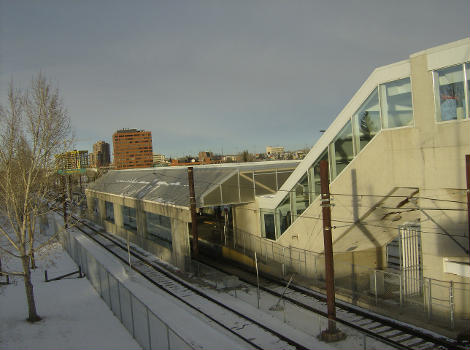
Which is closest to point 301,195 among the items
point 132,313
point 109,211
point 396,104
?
point 396,104

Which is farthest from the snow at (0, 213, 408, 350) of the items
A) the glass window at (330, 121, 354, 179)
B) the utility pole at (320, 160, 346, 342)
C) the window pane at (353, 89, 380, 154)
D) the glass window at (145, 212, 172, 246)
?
the window pane at (353, 89, 380, 154)

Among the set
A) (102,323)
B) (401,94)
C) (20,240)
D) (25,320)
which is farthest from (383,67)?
(25,320)

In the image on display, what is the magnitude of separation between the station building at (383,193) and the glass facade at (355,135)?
4 centimetres

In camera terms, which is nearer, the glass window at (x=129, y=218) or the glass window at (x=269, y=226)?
the glass window at (x=269, y=226)

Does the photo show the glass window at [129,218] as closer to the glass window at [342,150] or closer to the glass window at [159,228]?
the glass window at [159,228]

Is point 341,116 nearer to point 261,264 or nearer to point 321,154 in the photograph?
point 321,154

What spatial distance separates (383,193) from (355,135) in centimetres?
288

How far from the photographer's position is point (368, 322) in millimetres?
14758

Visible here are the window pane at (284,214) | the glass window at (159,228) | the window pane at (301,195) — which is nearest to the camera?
the window pane at (301,195)

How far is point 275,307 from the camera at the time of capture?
669 inches

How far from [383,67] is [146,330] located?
13.4 meters

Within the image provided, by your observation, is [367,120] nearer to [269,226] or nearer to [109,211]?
[269,226]

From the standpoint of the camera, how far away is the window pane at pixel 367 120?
53.8 ft

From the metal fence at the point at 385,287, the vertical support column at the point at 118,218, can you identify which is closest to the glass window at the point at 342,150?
the metal fence at the point at 385,287
